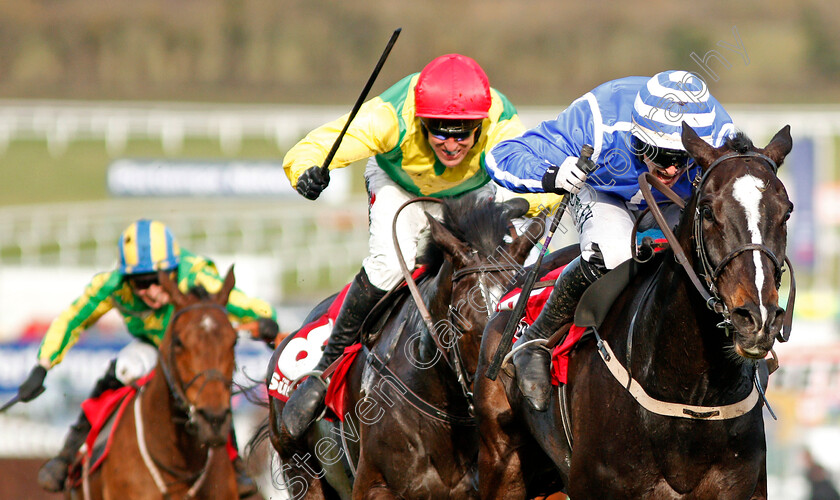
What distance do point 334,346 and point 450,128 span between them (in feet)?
3.84

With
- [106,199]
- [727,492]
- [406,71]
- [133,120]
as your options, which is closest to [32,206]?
[106,199]

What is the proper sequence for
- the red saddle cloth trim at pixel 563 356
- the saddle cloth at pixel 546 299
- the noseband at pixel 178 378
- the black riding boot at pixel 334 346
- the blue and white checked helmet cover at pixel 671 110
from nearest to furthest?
the blue and white checked helmet cover at pixel 671 110 < the saddle cloth at pixel 546 299 < the red saddle cloth trim at pixel 563 356 < the black riding boot at pixel 334 346 < the noseband at pixel 178 378

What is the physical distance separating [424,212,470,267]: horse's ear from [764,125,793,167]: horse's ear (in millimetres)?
1652

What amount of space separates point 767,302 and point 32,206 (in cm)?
2326

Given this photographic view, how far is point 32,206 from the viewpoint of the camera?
24.4 m

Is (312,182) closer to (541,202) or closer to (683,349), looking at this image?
(541,202)

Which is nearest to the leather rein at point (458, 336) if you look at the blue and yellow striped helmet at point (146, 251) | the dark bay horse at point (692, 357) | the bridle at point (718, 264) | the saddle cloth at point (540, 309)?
the saddle cloth at point (540, 309)

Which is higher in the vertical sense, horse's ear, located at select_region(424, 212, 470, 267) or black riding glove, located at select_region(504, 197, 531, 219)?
black riding glove, located at select_region(504, 197, 531, 219)

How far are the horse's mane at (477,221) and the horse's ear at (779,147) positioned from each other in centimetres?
161

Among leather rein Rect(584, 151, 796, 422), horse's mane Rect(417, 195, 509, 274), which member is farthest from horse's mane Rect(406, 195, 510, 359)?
A: leather rein Rect(584, 151, 796, 422)

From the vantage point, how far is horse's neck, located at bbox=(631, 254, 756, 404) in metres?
3.45

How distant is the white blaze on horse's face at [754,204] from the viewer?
3.02 m

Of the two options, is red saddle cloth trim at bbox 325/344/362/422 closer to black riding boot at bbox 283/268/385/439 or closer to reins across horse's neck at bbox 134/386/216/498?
black riding boot at bbox 283/268/385/439

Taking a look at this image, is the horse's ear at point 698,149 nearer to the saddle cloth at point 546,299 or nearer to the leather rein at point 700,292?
the leather rein at point 700,292
